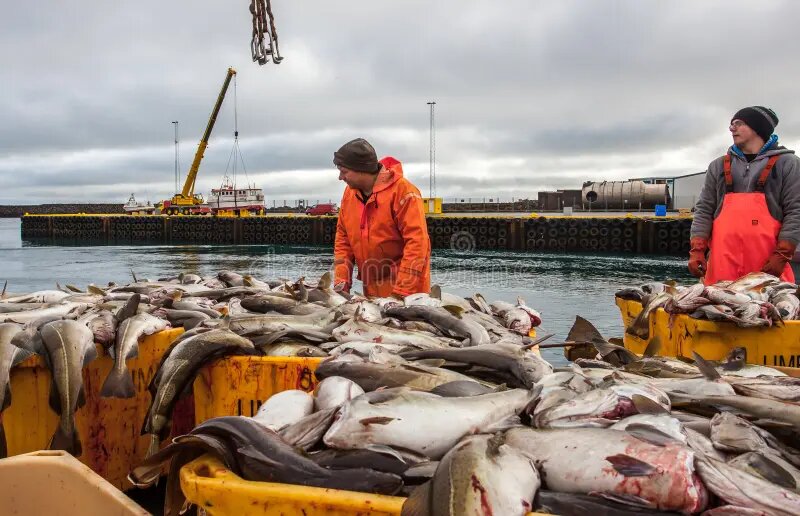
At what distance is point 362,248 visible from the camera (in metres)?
6.05

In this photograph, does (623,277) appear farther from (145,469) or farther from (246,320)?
(145,469)

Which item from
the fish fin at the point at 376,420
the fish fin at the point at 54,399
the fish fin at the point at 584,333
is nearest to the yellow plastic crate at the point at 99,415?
the fish fin at the point at 54,399

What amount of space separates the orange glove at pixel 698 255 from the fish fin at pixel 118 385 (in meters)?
4.92

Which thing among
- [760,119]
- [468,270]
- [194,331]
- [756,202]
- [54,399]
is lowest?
[468,270]

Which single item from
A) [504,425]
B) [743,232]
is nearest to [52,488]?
[504,425]

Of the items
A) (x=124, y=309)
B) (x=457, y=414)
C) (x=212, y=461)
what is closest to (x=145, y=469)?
(x=212, y=461)

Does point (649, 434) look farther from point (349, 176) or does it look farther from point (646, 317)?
point (349, 176)

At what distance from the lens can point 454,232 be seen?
3344 centimetres

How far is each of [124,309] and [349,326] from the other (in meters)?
1.47

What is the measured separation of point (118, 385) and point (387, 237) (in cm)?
275

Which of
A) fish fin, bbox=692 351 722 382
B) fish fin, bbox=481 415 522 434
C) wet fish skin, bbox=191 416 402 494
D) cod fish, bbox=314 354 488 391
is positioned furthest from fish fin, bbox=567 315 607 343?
wet fish skin, bbox=191 416 402 494

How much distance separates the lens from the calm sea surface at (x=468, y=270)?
15.2 meters

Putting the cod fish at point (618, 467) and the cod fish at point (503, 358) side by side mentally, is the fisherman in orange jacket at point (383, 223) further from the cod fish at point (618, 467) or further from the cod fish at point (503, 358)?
the cod fish at point (618, 467)

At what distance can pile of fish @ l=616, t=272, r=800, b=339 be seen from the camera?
446cm
